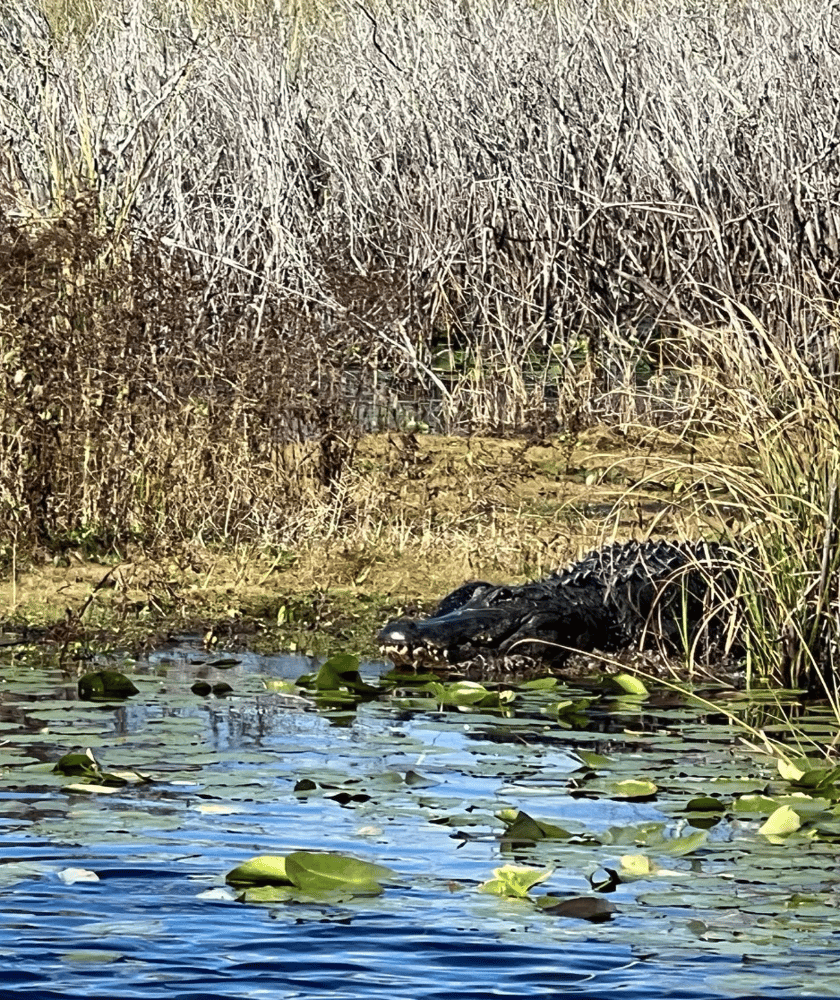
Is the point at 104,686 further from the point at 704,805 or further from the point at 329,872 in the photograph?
the point at 329,872

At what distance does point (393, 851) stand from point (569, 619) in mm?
3466

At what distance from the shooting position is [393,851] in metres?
5.32

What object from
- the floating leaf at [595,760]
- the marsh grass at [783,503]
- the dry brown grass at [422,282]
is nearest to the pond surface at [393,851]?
the floating leaf at [595,760]

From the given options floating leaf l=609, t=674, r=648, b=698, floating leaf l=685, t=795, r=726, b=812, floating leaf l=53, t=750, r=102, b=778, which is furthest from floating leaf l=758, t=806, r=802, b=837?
floating leaf l=609, t=674, r=648, b=698

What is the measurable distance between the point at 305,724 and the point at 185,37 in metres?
12.2

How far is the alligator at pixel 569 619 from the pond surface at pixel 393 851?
675 millimetres

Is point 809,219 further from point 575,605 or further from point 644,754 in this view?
point 644,754

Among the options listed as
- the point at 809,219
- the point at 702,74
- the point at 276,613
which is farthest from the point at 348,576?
the point at 702,74

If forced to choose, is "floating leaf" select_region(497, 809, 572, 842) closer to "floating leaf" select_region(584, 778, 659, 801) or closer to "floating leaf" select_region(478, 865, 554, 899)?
"floating leaf" select_region(478, 865, 554, 899)

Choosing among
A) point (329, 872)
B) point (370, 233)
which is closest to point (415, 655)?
point (329, 872)

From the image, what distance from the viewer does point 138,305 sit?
10141 millimetres

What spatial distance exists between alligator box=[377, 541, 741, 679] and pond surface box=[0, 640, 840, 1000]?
0.68 metres

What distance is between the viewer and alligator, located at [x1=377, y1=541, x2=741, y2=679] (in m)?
8.29

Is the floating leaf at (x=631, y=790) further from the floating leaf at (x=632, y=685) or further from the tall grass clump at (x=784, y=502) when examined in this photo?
the floating leaf at (x=632, y=685)
